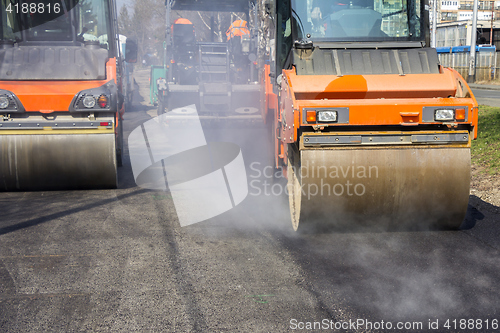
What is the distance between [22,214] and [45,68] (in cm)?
221

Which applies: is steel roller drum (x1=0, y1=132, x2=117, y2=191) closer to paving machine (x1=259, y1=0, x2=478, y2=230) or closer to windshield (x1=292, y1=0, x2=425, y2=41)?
paving machine (x1=259, y1=0, x2=478, y2=230)

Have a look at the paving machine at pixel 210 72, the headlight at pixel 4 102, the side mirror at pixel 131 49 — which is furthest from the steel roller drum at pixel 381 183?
the paving machine at pixel 210 72

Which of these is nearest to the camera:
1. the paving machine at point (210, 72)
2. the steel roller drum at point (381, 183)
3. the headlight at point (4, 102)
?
the steel roller drum at point (381, 183)

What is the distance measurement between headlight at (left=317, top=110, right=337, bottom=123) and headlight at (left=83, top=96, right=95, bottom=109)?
3.61m

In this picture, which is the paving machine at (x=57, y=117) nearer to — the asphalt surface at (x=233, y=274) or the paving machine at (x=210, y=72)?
the asphalt surface at (x=233, y=274)

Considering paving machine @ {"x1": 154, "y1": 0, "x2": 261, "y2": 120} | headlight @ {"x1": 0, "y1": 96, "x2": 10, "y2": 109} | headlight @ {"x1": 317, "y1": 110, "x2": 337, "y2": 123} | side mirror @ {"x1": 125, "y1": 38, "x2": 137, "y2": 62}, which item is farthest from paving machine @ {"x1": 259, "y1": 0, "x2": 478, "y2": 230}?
paving machine @ {"x1": 154, "y1": 0, "x2": 261, "y2": 120}

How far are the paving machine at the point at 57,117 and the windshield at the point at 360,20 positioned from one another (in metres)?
2.93

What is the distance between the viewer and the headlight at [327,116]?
4.89 metres

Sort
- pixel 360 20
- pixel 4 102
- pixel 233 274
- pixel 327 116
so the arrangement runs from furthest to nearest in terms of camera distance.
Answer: pixel 4 102 < pixel 360 20 < pixel 327 116 < pixel 233 274

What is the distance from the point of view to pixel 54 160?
7.23 m

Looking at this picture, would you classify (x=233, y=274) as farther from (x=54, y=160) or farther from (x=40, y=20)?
(x=40, y=20)

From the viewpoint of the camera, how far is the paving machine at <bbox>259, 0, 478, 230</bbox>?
4918 millimetres

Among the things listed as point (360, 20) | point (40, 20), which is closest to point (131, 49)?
point (40, 20)

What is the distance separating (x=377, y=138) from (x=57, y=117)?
4.44 meters
